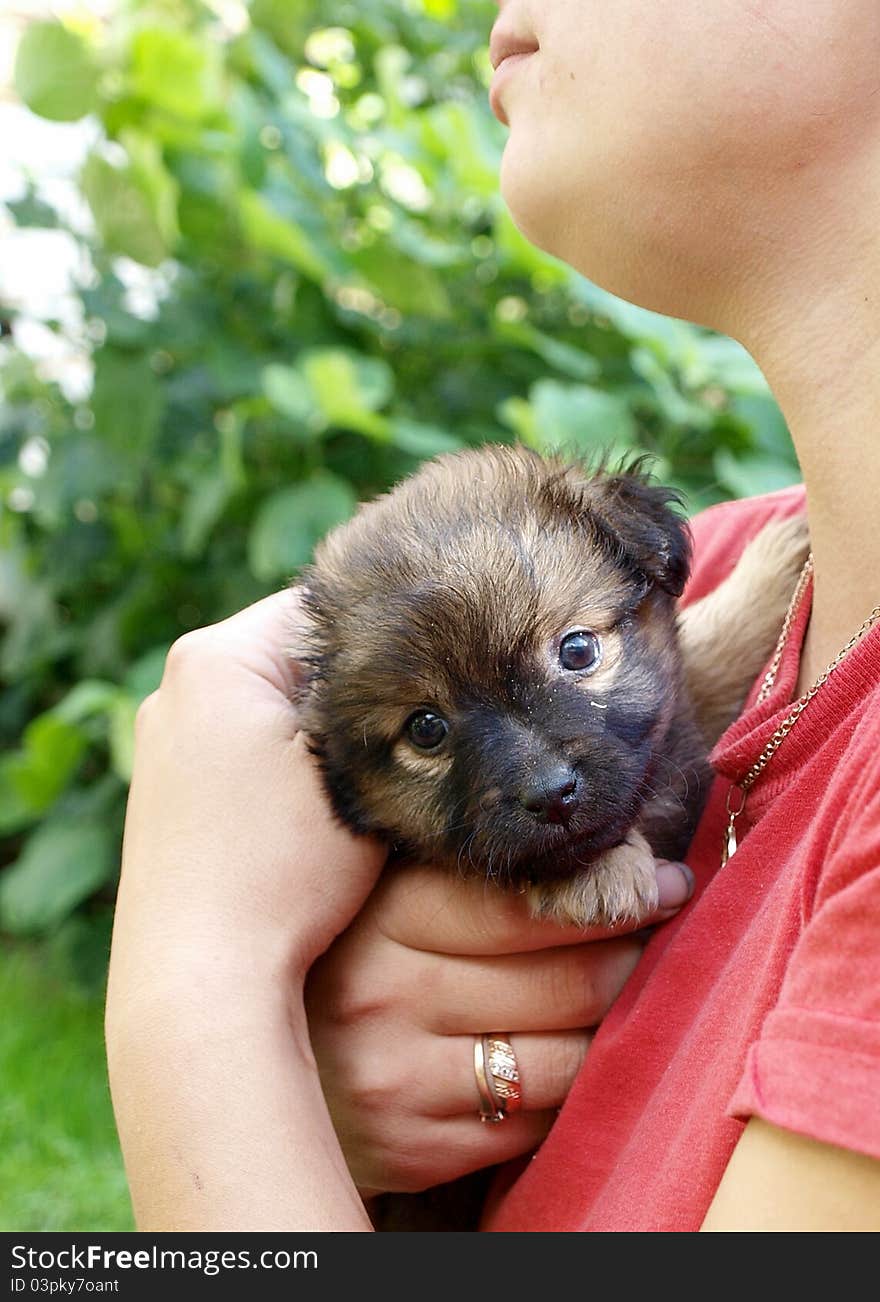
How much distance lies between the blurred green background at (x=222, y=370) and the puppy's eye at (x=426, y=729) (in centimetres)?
168

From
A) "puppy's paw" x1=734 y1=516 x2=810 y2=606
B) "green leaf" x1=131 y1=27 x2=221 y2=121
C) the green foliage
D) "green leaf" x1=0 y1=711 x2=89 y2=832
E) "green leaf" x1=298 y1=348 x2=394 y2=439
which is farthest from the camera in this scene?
"green leaf" x1=0 y1=711 x2=89 y2=832

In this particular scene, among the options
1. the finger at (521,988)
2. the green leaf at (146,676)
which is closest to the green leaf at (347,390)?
the green leaf at (146,676)

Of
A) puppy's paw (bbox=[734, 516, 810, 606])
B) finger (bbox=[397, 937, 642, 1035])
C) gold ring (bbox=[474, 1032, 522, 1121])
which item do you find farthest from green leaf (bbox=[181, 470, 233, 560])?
gold ring (bbox=[474, 1032, 522, 1121])

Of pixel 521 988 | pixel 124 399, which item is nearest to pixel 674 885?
pixel 521 988

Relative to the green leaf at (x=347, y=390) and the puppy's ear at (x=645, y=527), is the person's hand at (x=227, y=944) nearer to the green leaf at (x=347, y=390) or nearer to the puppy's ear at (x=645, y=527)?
the puppy's ear at (x=645, y=527)

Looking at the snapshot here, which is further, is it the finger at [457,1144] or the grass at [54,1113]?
the grass at [54,1113]

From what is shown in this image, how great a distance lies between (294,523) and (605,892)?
89.4 inches

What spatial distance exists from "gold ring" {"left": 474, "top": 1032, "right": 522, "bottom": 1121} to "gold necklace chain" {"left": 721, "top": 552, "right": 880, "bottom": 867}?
1.42 feet

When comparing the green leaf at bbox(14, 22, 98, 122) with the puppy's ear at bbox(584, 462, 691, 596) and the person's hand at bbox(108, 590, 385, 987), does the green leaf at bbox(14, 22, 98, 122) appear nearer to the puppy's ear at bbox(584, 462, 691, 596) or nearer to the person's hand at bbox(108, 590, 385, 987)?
the person's hand at bbox(108, 590, 385, 987)

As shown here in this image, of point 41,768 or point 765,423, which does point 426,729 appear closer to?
point 765,423

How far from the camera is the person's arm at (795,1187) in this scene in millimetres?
1095

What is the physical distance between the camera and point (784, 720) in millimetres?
1666

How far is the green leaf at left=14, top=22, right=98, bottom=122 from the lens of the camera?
12.6ft

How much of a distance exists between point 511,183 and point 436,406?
248cm
